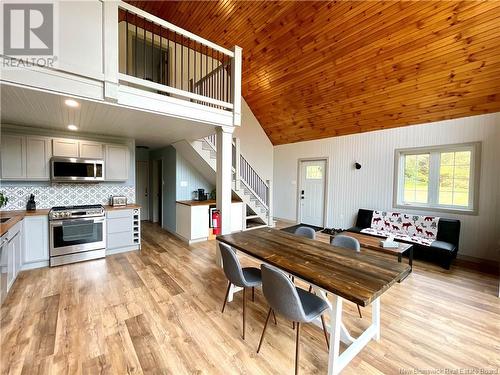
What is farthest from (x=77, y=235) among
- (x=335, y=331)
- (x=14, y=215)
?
(x=335, y=331)

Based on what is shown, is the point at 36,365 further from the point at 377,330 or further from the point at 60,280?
the point at 377,330

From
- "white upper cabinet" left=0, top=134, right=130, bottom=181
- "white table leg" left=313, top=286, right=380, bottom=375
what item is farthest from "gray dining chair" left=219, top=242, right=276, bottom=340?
"white upper cabinet" left=0, top=134, right=130, bottom=181

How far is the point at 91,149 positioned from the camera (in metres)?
4.11

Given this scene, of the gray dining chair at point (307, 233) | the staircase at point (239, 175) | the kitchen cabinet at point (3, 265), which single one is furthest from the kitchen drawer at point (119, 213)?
the gray dining chair at point (307, 233)

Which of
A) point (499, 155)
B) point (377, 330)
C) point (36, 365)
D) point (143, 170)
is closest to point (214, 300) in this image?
point (36, 365)

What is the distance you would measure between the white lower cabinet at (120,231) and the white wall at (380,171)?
14.8 feet

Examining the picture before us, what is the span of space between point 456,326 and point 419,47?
12.2 feet

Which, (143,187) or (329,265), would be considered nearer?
(329,265)

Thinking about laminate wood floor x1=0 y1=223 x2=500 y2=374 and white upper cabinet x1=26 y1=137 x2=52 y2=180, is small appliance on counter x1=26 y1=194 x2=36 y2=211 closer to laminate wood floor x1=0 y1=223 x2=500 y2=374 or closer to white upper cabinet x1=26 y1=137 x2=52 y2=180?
white upper cabinet x1=26 y1=137 x2=52 y2=180

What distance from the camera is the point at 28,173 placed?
361 centimetres

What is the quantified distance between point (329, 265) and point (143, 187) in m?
6.48

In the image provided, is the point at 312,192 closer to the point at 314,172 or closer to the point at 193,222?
the point at 314,172

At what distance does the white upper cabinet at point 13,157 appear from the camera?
3434 mm

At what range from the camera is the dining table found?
146 cm
